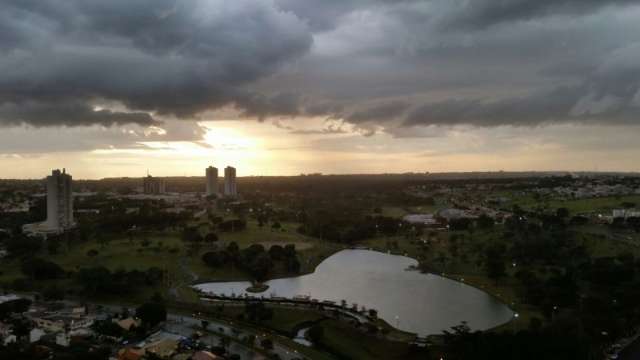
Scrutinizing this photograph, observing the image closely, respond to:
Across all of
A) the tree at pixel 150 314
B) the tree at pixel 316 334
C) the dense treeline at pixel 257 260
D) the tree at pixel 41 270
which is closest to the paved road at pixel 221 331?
the tree at pixel 150 314

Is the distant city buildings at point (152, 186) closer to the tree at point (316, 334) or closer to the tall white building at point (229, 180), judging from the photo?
the tall white building at point (229, 180)

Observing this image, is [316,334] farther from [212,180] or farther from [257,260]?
Result: [212,180]

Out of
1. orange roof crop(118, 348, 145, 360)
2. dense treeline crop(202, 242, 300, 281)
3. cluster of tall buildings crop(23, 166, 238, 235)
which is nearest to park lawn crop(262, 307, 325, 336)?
orange roof crop(118, 348, 145, 360)

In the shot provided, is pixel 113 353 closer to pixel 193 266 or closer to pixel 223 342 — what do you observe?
pixel 223 342

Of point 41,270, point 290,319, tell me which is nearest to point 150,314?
point 290,319

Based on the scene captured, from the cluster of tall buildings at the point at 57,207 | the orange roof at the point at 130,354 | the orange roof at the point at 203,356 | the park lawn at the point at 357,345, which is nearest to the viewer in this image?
the orange roof at the point at 203,356

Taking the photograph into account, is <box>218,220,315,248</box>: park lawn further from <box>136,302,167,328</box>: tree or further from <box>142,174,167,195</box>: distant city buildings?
<box>142,174,167,195</box>: distant city buildings

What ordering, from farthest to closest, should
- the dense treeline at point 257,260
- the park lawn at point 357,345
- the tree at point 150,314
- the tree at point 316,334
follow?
the dense treeline at point 257,260 < the tree at point 150,314 < the tree at point 316,334 < the park lawn at point 357,345
